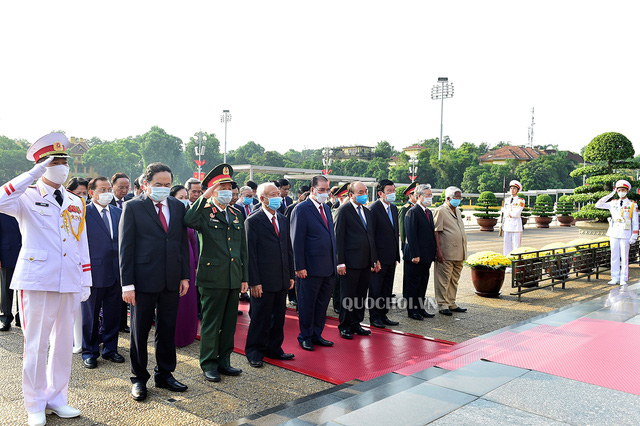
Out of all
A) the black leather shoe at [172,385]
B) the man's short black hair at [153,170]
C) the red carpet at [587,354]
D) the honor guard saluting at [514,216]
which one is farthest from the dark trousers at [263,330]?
the honor guard saluting at [514,216]

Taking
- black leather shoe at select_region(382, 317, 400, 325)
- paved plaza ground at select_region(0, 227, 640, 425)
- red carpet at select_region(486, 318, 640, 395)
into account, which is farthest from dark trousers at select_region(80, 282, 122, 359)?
red carpet at select_region(486, 318, 640, 395)

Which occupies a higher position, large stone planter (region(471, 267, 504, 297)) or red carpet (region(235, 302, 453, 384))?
large stone planter (region(471, 267, 504, 297))

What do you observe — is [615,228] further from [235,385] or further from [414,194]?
[235,385]

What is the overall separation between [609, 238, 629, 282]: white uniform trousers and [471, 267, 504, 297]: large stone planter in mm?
3301

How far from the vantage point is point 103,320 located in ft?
17.0

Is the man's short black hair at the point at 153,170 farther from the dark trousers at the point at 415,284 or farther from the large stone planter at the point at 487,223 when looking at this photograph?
the large stone planter at the point at 487,223

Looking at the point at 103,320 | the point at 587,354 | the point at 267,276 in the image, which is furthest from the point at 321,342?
the point at 587,354

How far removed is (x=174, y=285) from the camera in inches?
166

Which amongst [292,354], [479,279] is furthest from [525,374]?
[479,279]

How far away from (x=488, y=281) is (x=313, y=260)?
4.33 m

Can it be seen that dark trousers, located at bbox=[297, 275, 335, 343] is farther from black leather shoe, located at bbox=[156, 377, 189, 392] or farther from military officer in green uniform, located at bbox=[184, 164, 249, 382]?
black leather shoe, located at bbox=[156, 377, 189, 392]

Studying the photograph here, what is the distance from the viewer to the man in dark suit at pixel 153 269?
4047mm

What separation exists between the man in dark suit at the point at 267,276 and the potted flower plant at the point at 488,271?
176 inches

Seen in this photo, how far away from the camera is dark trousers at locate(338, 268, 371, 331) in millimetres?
6156
